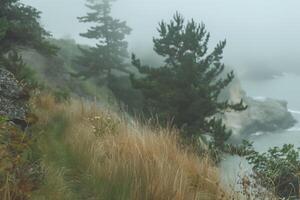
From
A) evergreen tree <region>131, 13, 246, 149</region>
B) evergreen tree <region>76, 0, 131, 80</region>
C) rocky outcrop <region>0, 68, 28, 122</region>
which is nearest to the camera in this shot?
rocky outcrop <region>0, 68, 28, 122</region>

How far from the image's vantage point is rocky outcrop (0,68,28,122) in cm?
579

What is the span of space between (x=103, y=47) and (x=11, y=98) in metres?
37.7

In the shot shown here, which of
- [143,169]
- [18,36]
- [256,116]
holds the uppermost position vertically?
[256,116]

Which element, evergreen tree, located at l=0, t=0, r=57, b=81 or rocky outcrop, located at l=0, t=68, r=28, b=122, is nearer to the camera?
rocky outcrop, located at l=0, t=68, r=28, b=122

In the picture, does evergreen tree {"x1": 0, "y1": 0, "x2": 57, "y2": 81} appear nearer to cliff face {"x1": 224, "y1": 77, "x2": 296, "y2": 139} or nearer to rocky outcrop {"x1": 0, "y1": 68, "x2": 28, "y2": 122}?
rocky outcrop {"x1": 0, "y1": 68, "x2": 28, "y2": 122}

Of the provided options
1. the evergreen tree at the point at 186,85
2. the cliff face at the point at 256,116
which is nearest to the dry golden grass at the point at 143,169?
the evergreen tree at the point at 186,85

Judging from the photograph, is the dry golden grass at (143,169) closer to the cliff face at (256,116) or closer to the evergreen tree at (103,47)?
the evergreen tree at (103,47)

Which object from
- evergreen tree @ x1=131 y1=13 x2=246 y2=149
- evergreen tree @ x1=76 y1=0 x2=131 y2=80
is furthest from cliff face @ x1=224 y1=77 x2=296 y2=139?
evergreen tree @ x1=131 y1=13 x2=246 y2=149

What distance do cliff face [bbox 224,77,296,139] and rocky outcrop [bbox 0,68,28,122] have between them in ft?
268

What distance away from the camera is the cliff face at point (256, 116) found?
95.5 m

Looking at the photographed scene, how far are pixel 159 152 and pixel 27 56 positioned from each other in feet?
83.8

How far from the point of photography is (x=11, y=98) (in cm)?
610

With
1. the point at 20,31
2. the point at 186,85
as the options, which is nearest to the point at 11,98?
the point at 20,31

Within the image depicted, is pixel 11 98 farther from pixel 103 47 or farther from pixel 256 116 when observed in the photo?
pixel 256 116
